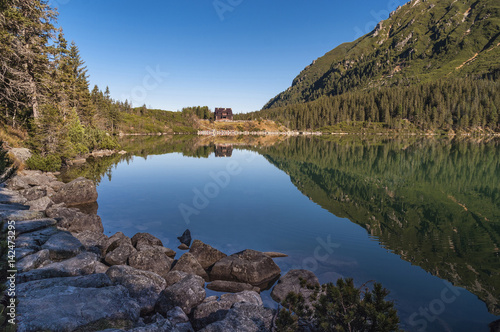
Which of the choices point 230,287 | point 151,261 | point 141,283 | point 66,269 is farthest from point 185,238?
point 66,269

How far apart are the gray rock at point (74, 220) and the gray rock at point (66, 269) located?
7.48 meters

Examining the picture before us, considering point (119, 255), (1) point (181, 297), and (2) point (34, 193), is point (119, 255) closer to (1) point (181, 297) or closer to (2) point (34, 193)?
(1) point (181, 297)

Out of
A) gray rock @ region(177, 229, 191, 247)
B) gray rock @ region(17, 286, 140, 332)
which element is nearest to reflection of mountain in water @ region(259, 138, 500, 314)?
gray rock @ region(177, 229, 191, 247)

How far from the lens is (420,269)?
14.5 meters

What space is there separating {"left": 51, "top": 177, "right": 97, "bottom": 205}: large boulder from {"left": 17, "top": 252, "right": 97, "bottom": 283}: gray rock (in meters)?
16.0

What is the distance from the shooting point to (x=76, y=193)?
85.0 ft

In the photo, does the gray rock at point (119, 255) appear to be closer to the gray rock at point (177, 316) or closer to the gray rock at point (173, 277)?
the gray rock at point (173, 277)

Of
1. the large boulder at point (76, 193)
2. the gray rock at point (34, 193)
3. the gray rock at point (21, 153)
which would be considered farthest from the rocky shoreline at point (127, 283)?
the gray rock at point (21, 153)

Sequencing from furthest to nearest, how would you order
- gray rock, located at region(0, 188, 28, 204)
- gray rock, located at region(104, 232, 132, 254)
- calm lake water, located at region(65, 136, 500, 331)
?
gray rock, located at region(0, 188, 28, 204) < gray rock, located at region(104, 232, 132, 254) < calm lake water, located at region(65, 136, 500, 331)

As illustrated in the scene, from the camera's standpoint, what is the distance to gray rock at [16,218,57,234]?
13940mm

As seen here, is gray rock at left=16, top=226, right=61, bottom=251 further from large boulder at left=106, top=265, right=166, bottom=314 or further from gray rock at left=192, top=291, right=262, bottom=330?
gray rock at left=192, top=291, right=262, bottom=330

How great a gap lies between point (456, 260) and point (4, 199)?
29435 mm

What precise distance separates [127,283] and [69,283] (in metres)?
2.04

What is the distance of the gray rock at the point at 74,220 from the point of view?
1809 cm
